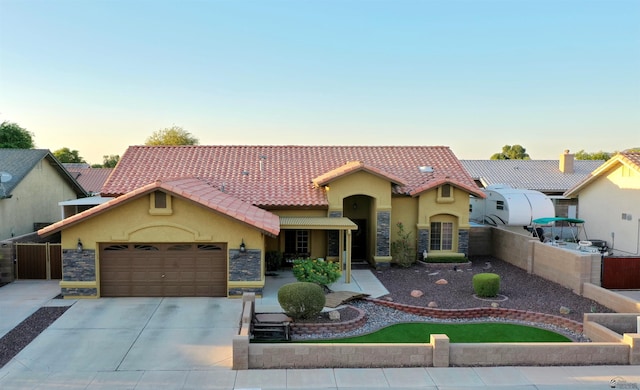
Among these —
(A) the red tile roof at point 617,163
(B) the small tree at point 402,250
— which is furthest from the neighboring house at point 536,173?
(B) the small tree at point 402,250

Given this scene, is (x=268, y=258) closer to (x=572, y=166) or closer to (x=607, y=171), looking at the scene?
(x=607, y=171)

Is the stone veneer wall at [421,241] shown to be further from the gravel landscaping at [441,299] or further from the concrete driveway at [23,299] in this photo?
the concrete driveway at [23,299]

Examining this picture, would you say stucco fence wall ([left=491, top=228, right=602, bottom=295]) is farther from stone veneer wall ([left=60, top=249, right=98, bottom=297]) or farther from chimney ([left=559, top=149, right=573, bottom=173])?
chimney ([left=559, top=149, right=573, bottom=173])

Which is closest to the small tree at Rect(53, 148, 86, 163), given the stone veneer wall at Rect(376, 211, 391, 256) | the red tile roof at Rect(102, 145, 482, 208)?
the red tile roof at Rect(102, 145, 482, 208)

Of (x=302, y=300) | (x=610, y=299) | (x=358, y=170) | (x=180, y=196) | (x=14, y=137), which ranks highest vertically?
(x=14, y=137)

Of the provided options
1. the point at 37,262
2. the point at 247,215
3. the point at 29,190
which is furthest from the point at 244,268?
the point at 29,190

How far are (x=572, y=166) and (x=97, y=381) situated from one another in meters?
41.8

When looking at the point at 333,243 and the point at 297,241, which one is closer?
the point at 333,243

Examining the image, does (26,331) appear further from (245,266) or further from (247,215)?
(247,215)

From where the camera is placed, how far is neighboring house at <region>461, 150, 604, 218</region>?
38.2 meters

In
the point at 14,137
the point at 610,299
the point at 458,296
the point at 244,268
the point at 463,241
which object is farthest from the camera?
the point at 14,137

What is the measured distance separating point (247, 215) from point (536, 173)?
32711 mm

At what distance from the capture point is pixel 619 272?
57.6ft

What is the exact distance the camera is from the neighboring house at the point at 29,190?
23359mm
